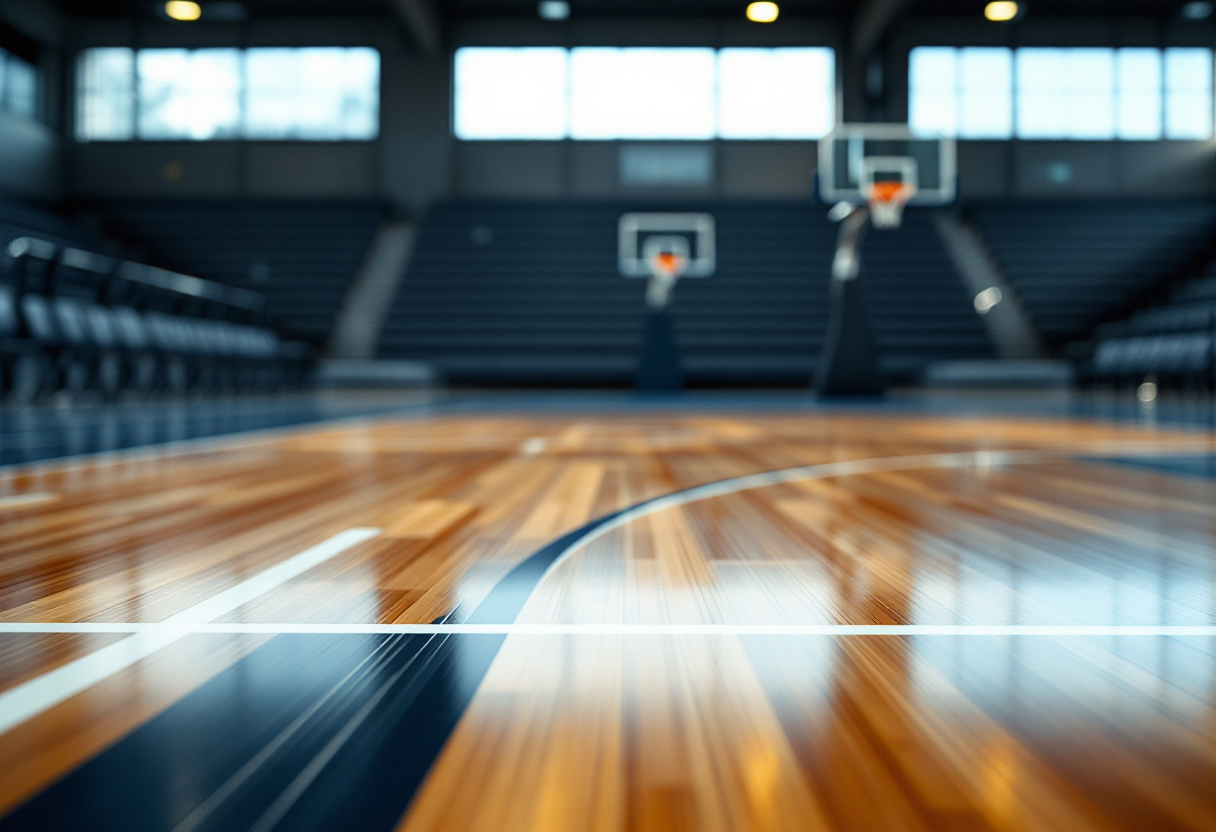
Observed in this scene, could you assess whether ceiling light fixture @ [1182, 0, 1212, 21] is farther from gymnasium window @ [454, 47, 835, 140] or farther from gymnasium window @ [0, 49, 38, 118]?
gymnasium window @ [0, 49, 38, 118]

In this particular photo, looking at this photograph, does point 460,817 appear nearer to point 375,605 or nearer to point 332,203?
point 375,605

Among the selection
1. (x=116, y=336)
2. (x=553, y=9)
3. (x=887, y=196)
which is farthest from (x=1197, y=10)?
(x=116, y=336)

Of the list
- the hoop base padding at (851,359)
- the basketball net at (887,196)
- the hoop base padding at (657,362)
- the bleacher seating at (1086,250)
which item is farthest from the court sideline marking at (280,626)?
the bleacher seating at (1086,250)

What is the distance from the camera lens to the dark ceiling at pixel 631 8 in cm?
804

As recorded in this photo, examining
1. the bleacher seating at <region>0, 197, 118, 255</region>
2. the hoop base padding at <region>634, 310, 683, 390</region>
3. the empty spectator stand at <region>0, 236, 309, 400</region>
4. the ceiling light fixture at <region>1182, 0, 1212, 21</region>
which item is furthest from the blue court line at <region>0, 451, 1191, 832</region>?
the ceiling light fixture at <region>1182, 0, 1212, 21</region>

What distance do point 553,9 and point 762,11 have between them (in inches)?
75.8

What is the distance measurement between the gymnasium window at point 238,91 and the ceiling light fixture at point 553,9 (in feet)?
5.63

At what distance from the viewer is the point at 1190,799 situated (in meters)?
0.29

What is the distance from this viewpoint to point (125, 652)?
1.46 feet

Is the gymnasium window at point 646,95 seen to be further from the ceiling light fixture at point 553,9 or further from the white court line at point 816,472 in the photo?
the white court line at point 816,472

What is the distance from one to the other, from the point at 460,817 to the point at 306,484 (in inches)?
40.8

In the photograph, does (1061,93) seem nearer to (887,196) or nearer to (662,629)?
(887,196)

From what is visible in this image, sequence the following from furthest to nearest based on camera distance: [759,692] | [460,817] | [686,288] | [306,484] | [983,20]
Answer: [983,20], [686,288], [306,484], [759,692], [460,817]

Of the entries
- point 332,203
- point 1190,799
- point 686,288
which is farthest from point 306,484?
point 332,203
